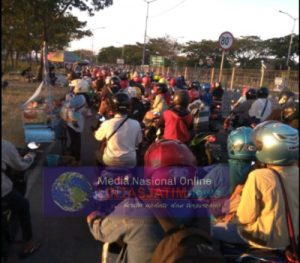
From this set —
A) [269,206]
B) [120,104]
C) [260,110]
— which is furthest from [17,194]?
[260,110]

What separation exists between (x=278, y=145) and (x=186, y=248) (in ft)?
2.72

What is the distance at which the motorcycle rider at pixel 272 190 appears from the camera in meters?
2.49

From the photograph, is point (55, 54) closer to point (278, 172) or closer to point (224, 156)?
point (224, 156)

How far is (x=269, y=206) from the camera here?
8.39 ft

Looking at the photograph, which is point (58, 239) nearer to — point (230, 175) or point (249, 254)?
point (230, 175)

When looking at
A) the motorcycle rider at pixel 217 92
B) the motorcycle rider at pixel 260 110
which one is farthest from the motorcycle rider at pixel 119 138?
the motorcycle rider at pixel 217 92

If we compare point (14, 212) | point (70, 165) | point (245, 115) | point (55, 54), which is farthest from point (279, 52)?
point (14, 212)

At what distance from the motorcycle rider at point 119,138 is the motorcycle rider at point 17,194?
94 centimetres

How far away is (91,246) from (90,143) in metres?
5.70

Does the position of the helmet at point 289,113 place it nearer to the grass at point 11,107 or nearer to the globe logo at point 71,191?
the globe logo at point 71,191

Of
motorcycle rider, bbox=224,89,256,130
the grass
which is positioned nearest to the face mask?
the grass

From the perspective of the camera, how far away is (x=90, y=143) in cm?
1041

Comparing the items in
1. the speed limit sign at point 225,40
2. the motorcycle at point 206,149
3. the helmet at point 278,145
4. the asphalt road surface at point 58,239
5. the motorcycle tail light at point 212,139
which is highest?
the speed limit sign at point 225,40

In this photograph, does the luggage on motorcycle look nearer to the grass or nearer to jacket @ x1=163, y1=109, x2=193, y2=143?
the grass
